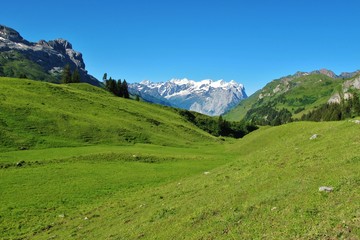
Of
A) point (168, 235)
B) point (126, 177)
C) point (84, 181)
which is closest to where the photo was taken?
point (168, 235)

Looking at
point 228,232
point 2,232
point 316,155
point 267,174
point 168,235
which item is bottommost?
point 2,232

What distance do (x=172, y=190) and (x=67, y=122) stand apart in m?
47.7

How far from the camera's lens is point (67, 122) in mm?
71500

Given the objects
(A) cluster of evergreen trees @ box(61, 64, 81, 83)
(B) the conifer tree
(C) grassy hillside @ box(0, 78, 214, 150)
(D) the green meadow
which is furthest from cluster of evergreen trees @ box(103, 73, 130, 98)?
(D) the green meadow

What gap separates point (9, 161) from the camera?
4450cm

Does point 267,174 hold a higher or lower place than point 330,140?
lower

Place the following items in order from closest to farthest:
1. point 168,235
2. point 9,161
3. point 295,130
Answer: point 168,235, point 9,161, point 295,130

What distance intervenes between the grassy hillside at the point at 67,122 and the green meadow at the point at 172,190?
1.74ft

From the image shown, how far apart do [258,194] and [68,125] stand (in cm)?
5786

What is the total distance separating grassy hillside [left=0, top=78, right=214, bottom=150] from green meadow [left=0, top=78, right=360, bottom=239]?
0.53 metres

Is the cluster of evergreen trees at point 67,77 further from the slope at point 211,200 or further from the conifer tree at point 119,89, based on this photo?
the slope at point 211,200

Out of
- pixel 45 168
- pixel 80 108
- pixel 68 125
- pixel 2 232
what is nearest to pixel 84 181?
pixel 45 168

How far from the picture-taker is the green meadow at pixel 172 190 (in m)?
16.2

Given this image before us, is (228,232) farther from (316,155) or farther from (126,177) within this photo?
(126,177)
